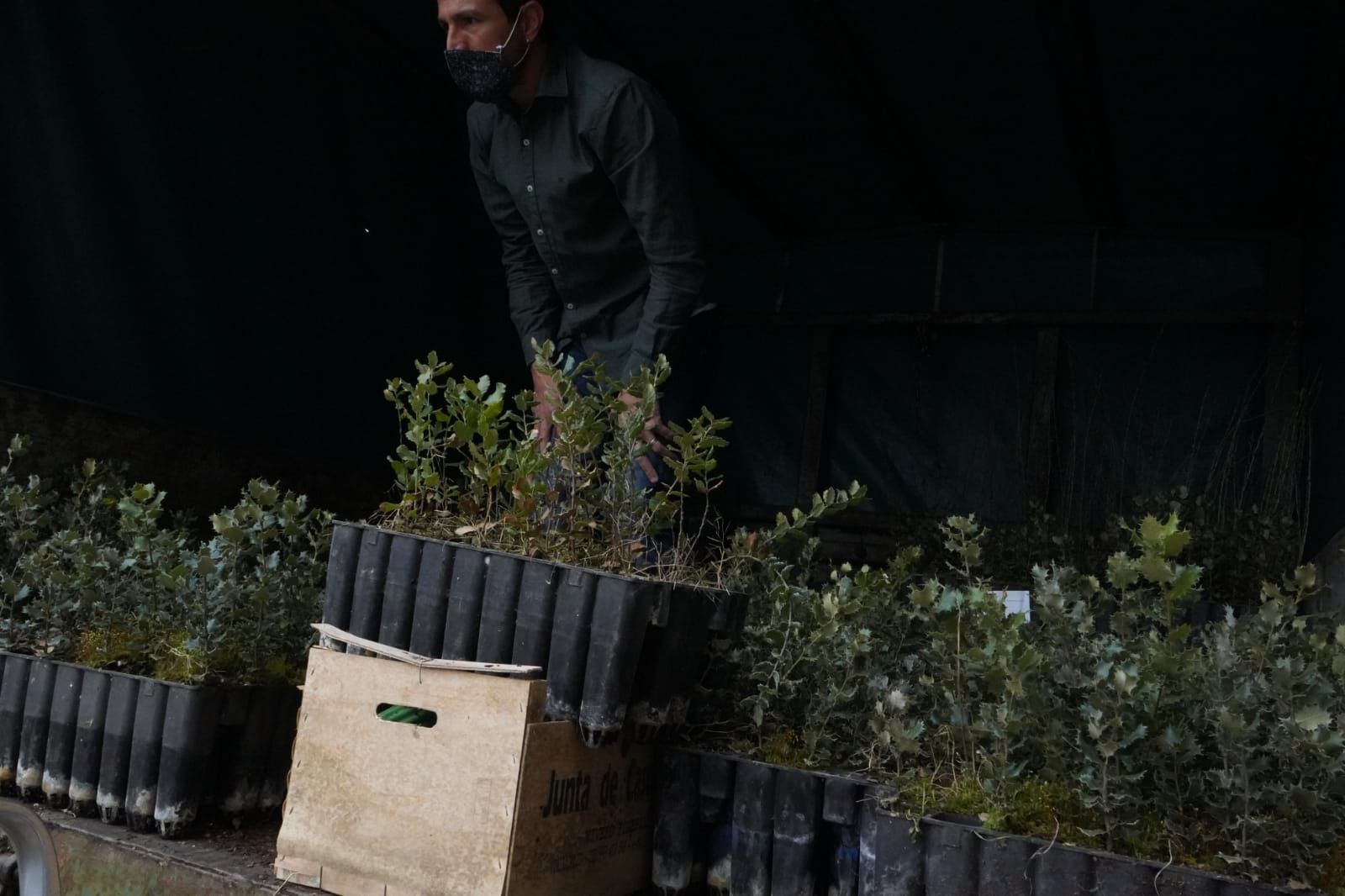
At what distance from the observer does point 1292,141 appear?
409 cm

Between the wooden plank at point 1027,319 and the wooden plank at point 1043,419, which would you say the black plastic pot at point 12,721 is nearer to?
the wooden plank at point 1043,419

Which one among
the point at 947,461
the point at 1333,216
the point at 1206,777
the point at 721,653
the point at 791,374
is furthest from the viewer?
the point at 791,374

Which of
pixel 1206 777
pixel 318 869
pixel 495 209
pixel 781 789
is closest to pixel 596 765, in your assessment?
pixel 781 789

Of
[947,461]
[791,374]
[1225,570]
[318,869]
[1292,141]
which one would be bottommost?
[318,869]

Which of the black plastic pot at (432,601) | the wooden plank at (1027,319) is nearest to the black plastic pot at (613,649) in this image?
the black plastic pot at (432,601)

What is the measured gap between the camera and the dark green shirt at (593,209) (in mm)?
2422

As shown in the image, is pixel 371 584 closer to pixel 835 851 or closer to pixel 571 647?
pixel 571 647

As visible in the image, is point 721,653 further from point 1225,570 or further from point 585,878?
point 1225,570

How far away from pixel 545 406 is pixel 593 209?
0.49 m

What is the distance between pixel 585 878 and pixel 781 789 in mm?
312

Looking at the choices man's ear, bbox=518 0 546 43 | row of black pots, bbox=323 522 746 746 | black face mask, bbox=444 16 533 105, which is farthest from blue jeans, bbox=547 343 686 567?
man's ear, bbox=518 0 546 43

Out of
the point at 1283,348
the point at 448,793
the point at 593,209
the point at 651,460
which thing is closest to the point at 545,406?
the point at 651,460

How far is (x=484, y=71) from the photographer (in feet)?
7.84

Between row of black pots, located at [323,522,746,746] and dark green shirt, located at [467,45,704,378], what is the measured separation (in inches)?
34.3
